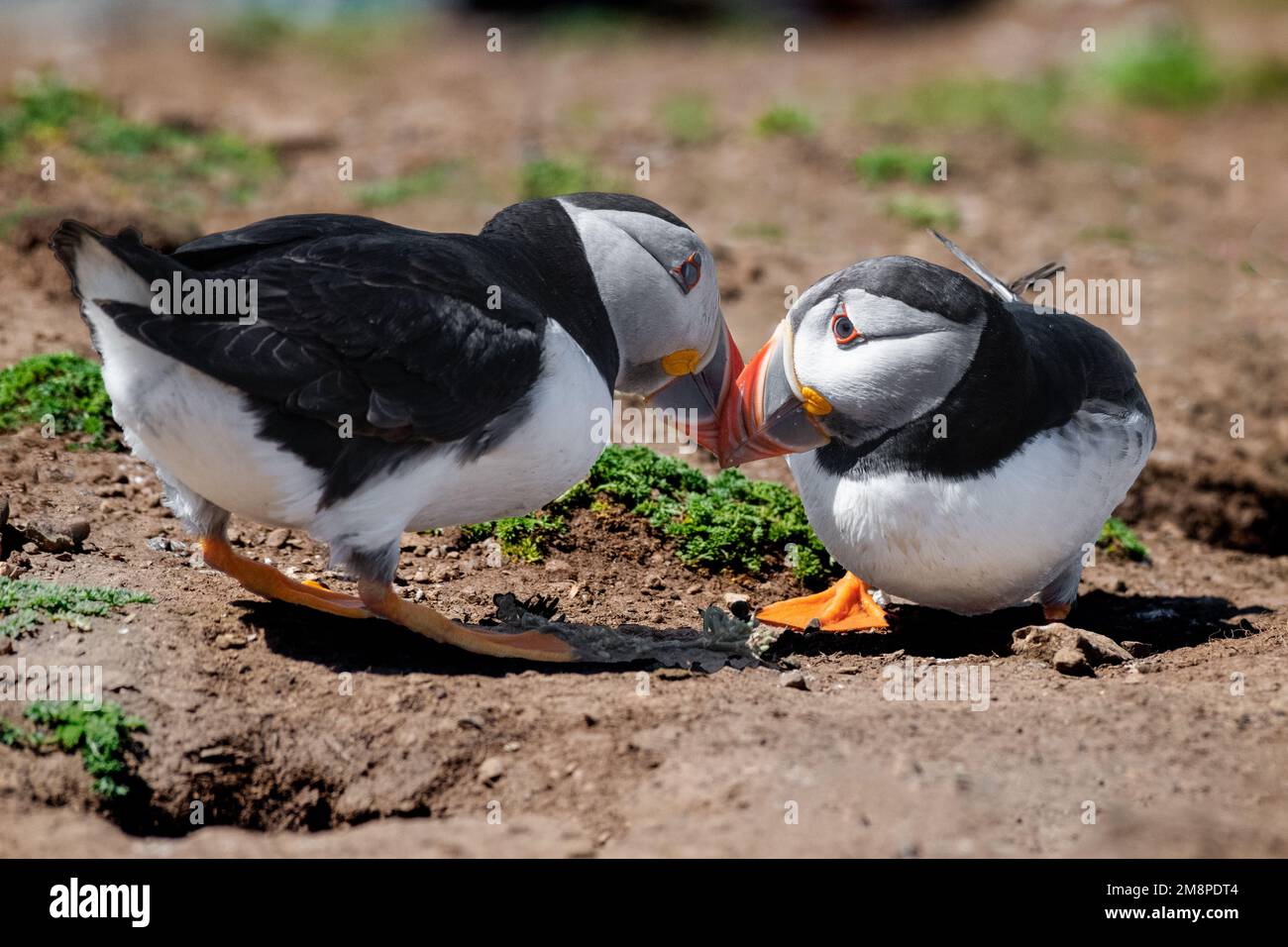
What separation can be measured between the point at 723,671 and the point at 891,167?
7491 mm

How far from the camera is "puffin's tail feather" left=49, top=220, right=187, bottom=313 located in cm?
459

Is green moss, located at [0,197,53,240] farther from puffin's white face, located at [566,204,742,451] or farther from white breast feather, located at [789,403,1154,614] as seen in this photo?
white breast feather, located at [789,403,1154,614]

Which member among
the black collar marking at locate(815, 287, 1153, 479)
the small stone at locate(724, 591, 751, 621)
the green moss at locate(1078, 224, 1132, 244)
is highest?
the green moss at locate(1078, 224, 1132, 244)

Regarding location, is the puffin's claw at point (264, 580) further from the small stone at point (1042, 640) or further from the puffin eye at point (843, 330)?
the small stone at point (1042, 640)

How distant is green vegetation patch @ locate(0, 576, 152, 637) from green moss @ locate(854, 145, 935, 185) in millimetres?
7928

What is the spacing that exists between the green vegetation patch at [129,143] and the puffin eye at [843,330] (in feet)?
21.7

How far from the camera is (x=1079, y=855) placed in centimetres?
399

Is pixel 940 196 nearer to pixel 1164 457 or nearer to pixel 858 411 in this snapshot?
pixel 1164 457

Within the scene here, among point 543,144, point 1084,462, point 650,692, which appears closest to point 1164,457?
point 1084,462

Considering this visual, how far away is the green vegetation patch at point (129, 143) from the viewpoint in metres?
10.9

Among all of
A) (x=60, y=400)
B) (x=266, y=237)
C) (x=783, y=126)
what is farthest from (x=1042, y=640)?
(x=783, y=126)

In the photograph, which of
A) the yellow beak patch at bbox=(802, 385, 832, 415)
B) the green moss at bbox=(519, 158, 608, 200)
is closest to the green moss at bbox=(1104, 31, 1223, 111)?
the green moss at bbox=(519, 158, 608, 200)

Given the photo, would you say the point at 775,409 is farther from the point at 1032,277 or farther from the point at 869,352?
the point at 1032,277

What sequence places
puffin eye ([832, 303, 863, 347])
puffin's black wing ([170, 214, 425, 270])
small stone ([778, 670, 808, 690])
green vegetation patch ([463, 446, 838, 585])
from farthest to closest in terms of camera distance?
green vegetation patch ([463, 446, 838, 585]), puffin eye ([832, 303, 863, 347]), small stone ([778, 670, 808, 690]), puffin's black wing ([170, 214, 425, 270])
